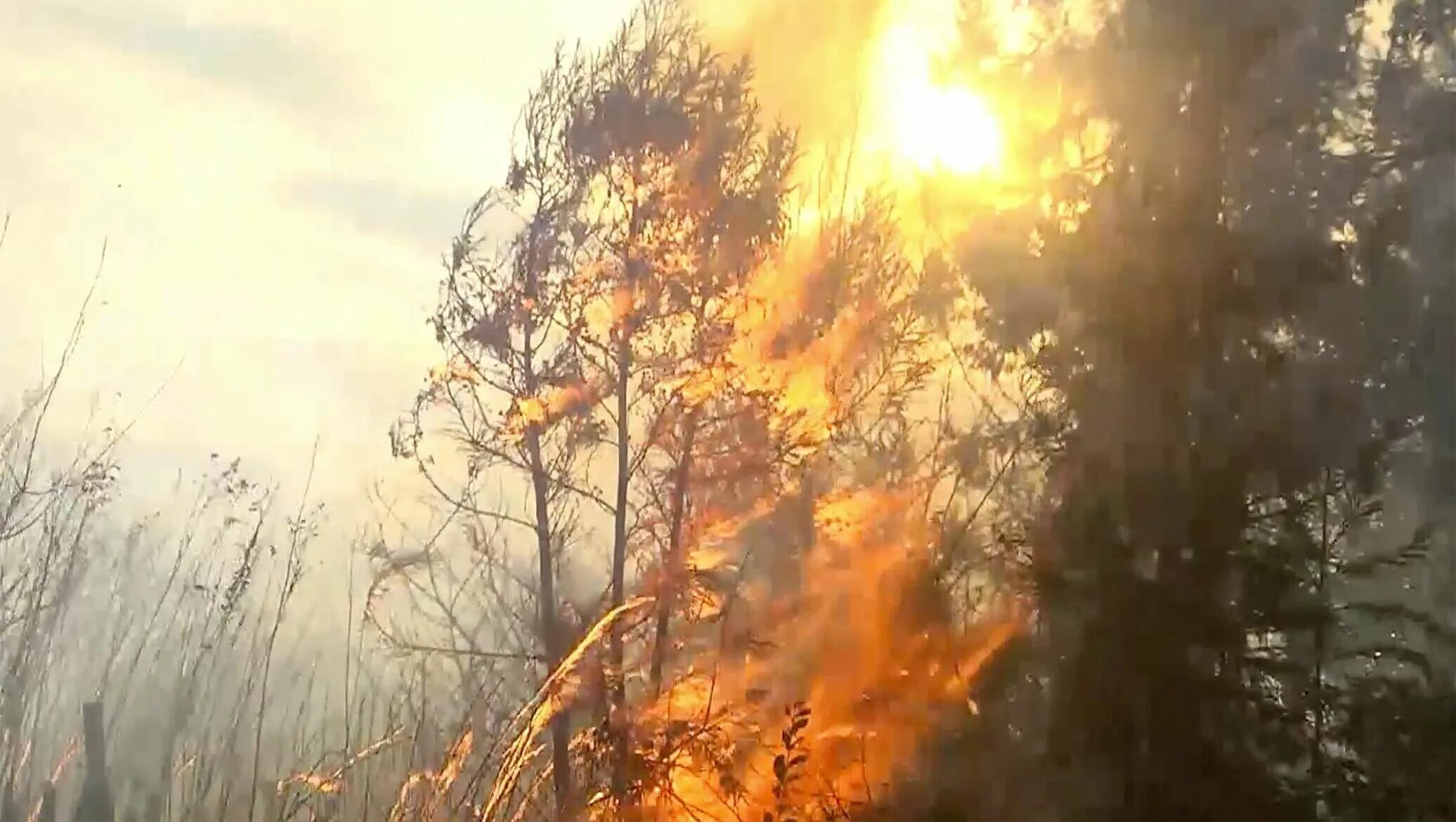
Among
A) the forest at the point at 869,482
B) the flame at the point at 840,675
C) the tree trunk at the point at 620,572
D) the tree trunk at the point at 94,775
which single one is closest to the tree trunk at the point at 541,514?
Result: the forest at the point at 869,482

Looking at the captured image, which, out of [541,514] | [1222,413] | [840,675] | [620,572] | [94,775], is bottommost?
[94,775]

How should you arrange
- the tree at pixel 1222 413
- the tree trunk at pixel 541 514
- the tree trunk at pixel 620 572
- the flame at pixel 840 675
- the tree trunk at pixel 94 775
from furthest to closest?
the tree trunk at pixel 94 775 → the tree trunk at pixel 541 514 → the tree trunk at pixel 620 572 → the flame at pixel 840 675 → the tree at pixel 1222 413

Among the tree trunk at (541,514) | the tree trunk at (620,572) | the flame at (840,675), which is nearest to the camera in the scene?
the flame at (840,675)

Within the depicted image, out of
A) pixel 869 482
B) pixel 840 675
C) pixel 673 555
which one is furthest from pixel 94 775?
pixel 869 482

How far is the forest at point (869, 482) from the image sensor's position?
186cm

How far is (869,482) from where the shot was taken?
2.24 m

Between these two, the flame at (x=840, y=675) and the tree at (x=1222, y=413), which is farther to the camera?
the flame at (x=840, y=675)

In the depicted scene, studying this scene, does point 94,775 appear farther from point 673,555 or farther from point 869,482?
point 869,482

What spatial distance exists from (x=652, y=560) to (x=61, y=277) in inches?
46.4

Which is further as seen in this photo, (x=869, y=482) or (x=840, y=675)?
(x=869, y=482)

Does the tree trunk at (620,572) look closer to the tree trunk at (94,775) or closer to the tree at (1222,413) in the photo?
the tree at (1222,413)

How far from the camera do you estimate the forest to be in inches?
73.4

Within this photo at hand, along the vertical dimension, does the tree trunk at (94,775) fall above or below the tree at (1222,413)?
below

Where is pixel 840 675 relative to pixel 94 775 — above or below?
above
